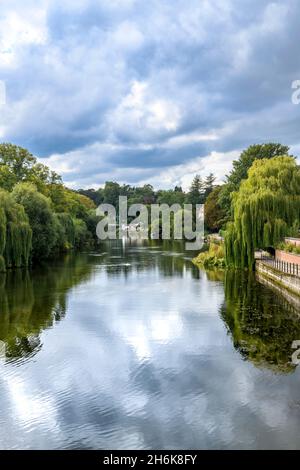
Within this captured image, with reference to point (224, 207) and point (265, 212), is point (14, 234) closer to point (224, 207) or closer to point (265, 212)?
point (265, 212)

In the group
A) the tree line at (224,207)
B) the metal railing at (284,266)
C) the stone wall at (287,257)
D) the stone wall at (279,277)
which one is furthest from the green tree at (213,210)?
the stone wall at (287,257)

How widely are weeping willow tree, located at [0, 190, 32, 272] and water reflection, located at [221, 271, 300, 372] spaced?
18.5 m

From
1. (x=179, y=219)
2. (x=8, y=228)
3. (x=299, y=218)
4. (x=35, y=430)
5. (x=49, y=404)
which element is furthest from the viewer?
(x=179, y=219)

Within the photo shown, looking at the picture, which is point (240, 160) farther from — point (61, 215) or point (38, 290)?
point (38, 290)

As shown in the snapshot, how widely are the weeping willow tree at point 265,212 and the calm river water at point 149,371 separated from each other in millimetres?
8037

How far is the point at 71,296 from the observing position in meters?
27.1

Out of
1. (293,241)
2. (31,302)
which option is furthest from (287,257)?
(31,302)

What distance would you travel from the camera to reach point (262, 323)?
769 inches

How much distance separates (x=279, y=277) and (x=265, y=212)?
21.2ft

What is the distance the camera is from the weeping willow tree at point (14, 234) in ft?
127

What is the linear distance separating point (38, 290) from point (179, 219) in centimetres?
7179

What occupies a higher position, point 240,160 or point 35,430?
point 240,160
